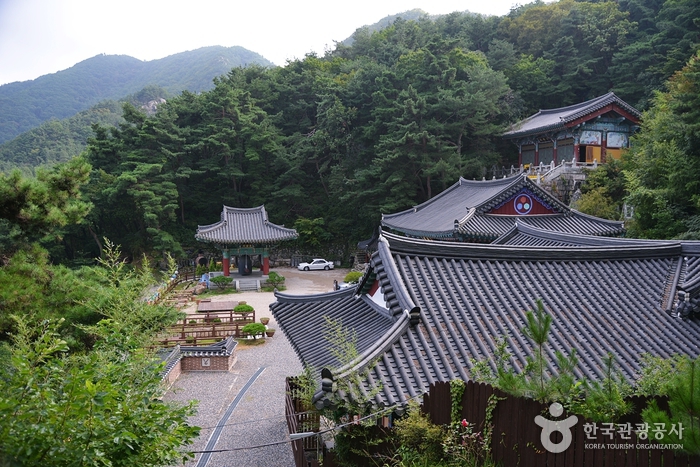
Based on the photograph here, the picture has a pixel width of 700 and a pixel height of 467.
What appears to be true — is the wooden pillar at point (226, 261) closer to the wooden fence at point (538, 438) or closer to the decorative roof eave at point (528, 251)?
the decorative roof eave at point (528, 251)

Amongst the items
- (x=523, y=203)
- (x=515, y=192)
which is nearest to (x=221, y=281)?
(x=515, y=192)

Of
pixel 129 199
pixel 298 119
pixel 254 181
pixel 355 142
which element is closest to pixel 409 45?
pixel 298 119

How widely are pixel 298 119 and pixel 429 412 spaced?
41176mm

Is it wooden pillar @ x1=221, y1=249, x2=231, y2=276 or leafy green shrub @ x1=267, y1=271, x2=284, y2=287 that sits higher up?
wooden pillar @ x1=221, y1=249, x2=231, y2=276

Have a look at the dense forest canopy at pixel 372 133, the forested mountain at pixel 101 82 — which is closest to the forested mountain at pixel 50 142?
the forested mountain at pixel 101 82

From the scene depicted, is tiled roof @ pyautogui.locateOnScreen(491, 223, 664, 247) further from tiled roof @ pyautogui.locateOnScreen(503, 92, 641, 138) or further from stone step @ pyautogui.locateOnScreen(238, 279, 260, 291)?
stone step @ pyautogui.locateOnScreen(238, 279, 260, 291)

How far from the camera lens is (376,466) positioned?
19.0ft

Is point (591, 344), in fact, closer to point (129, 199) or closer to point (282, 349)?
point (282, 349)

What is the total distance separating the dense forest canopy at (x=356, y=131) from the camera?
33.4 metres

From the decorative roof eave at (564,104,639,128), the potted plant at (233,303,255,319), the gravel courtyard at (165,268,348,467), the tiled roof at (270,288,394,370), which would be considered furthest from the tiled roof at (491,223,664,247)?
the decorative roof eave at (564,104,639,128)

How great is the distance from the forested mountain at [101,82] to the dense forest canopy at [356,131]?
66.4 meters

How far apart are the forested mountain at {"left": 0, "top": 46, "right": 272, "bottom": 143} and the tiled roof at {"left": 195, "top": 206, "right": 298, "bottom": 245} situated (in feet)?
253

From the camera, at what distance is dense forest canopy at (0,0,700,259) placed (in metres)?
33.4

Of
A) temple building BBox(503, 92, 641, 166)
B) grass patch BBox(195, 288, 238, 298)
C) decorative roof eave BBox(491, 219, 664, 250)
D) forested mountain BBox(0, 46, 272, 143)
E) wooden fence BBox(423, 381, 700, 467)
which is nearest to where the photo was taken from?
wooden fence BBox(423, 381, 700, 467)
